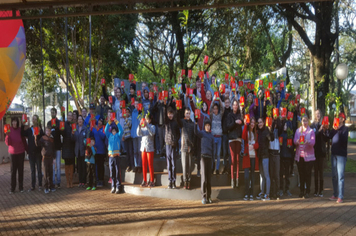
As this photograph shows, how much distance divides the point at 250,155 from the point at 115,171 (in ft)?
12.6

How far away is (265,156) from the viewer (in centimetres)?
808

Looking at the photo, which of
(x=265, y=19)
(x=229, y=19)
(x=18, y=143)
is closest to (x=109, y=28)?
(x=229, y=19)

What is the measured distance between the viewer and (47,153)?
929cm

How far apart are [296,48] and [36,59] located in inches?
932

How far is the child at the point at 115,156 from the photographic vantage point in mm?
9062

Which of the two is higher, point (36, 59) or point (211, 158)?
point (36, 59)

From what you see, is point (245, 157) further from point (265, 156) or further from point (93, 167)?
point (93, 167)

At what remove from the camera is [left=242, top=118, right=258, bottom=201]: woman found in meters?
8.12

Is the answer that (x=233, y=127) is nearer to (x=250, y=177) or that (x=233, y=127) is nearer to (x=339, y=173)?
(x=250, y=177)

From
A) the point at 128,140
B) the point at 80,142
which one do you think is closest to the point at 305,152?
the point at 128,140

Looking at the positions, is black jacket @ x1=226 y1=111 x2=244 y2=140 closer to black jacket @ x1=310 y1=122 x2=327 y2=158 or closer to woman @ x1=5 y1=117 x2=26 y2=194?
black jacket @ x1=310 y1=122 x2=327 y2=158

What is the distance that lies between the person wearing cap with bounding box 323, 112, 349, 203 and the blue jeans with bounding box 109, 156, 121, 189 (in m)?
5.71

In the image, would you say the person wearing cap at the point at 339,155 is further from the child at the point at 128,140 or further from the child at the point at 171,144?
the child at the point at 128,140

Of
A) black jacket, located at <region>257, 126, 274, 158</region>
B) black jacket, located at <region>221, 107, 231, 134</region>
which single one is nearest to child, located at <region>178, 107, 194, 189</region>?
black jacket, located at <region>221, 107, 231, 134</region>
